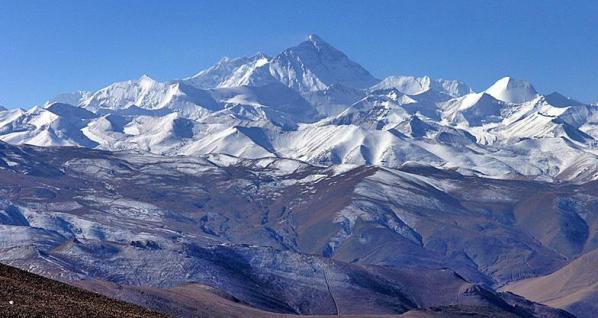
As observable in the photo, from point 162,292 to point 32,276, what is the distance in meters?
134

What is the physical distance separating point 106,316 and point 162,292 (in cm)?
14603

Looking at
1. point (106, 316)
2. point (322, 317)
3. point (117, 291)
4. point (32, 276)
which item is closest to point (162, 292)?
point (117, 291)

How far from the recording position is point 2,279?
57906 millimetres

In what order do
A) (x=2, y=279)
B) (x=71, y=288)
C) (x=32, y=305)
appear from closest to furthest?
(x=32, y=305) → (x=2, y=279) → (x=71, y=288)

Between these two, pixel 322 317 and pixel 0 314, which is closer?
pixel 0 314

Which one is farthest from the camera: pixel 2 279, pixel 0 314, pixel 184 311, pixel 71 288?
pixel 184 311

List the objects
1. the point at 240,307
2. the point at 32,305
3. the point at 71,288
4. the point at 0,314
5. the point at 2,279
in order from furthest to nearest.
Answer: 1. the point at 240,307
2. the point at 71,288
3. the point at 2,279
4. the point at 32,305
5. the point at 0,314

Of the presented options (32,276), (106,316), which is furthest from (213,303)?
(106,316)

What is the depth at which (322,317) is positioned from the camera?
652 ft

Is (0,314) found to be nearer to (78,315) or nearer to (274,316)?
(78,315)

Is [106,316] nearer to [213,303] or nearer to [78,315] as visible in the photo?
[78,315]

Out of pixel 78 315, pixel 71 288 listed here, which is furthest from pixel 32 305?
pixel 71 288

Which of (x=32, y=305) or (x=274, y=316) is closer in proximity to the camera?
(x=32, y=305)

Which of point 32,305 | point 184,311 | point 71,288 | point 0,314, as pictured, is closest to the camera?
point 0,314
